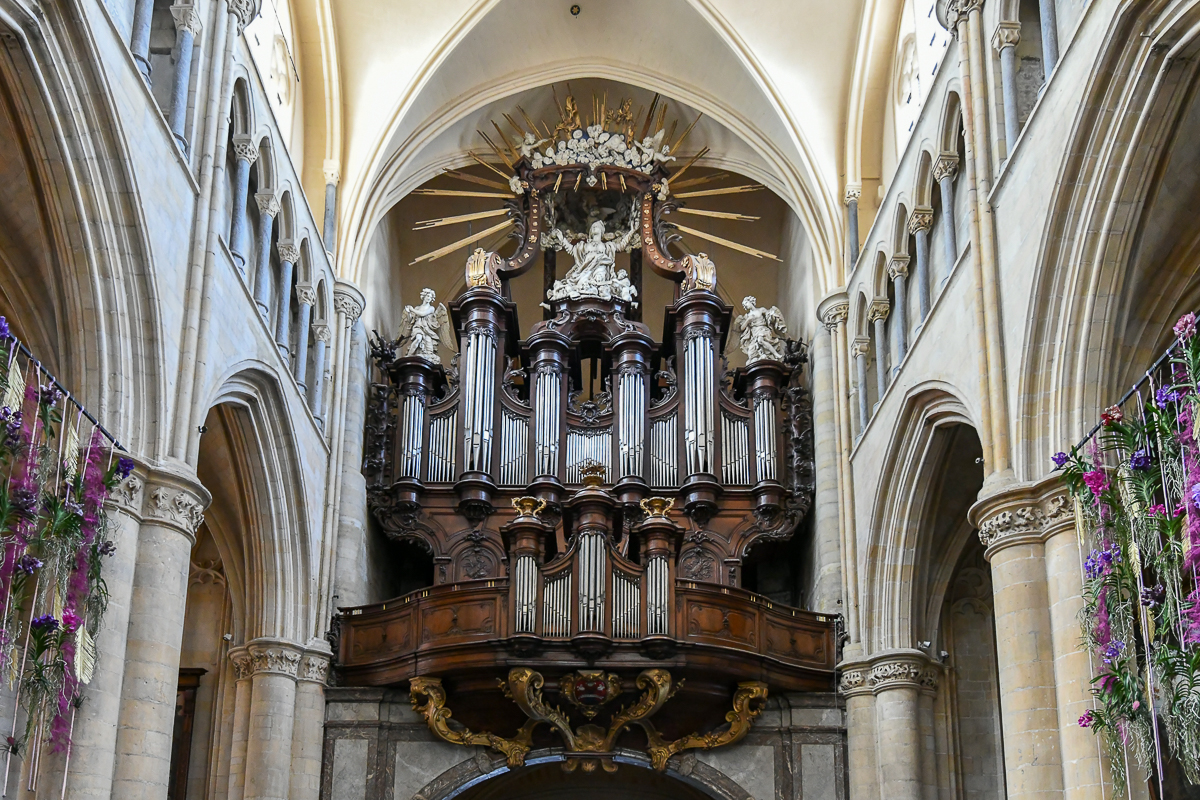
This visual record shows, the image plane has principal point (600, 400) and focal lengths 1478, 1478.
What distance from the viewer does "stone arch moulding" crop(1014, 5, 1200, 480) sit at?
11695mm

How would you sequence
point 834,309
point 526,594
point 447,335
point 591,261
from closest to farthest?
point 526,594
point 834,309
point 591,261
point 447,335

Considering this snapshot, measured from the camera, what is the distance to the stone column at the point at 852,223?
2108 centimetres

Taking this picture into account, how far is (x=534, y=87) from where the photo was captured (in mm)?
23812

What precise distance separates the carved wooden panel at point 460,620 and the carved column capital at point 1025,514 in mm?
7413

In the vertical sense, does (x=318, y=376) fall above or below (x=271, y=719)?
above

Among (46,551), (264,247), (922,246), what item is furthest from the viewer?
Answer: (922,246)

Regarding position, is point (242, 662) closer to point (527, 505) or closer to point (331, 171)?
point (527, 505)

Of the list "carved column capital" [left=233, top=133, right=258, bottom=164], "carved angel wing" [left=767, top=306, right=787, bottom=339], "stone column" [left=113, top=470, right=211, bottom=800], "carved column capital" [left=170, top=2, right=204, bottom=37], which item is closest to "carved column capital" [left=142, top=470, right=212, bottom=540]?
"stone column" [left=113, top=470, right=211, bottom=800]

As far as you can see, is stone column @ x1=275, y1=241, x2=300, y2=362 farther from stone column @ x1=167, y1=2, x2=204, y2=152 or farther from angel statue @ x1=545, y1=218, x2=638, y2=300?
angel statue @ x1=545, y1=218, x2=638, y2=300

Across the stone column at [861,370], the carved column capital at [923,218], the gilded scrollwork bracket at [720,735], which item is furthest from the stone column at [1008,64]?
the gilded scrollwork bracket at [720,735]

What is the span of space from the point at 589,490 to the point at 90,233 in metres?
8.14

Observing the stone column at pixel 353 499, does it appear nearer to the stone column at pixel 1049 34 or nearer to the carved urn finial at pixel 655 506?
the carved urn finial at pixel 655 506

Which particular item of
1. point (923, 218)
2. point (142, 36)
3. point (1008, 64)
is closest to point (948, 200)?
point (923, 218)

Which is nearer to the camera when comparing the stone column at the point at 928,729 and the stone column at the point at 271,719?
the stone column at the point at 271,719
